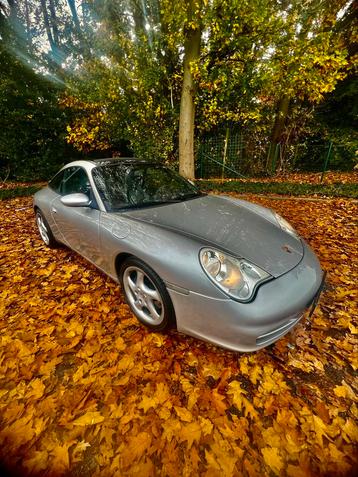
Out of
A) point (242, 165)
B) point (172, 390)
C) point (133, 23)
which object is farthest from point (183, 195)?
point (133, 23)

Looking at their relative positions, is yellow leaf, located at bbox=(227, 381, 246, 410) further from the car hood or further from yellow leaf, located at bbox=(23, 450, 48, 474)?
yellow leaf, located at bbox=(23, 450, 48, 474)

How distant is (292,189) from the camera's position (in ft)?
22.3

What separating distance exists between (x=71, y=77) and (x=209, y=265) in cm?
1113

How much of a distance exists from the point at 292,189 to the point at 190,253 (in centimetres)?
607

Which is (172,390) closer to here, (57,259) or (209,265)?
(209,265)

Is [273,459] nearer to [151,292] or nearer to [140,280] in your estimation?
[151,292]

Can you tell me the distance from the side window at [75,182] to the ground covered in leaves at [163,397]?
1.29m

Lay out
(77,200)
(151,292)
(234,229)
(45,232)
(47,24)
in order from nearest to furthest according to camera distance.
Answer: (151,292) → (234,229) → (77,200) → (45,232) → (47,24)

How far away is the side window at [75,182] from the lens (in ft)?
9.19

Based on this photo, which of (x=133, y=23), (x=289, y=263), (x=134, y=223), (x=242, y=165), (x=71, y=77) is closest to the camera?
(x=289, y=263)

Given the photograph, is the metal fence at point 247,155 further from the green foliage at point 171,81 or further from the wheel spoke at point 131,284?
the wheel spoke at point 131,284

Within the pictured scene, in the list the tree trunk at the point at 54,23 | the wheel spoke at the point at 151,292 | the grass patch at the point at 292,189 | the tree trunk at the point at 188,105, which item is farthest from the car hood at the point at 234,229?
the tree trunk at the point at 54,23

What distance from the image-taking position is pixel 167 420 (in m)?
1.58

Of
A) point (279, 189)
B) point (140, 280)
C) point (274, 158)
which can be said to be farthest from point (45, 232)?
point (274, 158)
